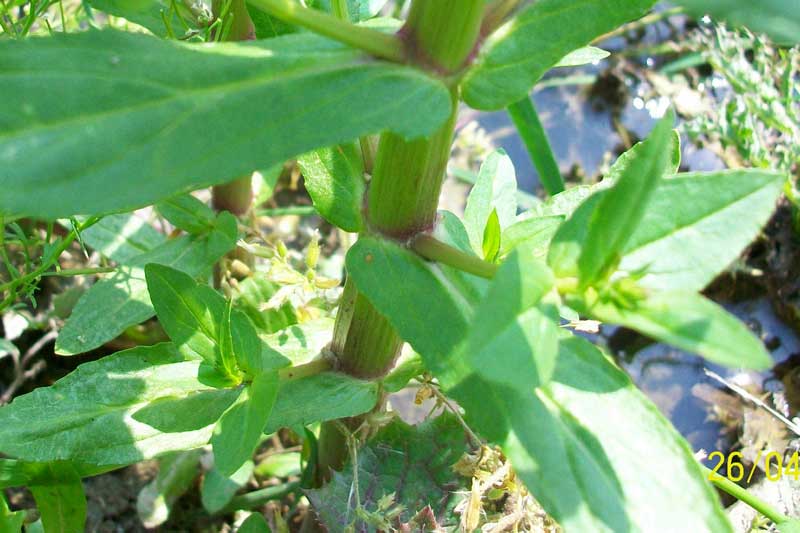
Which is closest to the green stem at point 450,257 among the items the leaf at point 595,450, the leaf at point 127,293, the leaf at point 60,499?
the leaf at point 595,450

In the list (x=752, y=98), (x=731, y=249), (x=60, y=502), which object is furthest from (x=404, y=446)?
(x=752, y=98)

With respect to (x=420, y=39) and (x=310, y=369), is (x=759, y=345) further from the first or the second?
(x=310, y=369)

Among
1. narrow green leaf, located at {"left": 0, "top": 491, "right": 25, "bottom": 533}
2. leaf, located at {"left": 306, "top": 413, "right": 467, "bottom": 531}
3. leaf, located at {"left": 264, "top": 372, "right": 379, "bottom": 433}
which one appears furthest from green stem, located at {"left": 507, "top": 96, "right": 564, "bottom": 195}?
narrow green leaf, located at {"left": 0, "top": 491, "right": 25, "bottom": 533}

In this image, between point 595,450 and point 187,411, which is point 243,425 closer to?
point 187,411

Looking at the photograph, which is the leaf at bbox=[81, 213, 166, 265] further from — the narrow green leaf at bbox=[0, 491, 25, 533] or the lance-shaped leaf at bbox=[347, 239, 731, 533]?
the lance-shaped leaf at bbox=[347, 239, 731, 533]

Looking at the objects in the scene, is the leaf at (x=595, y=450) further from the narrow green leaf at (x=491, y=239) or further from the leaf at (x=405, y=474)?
the leaf at (x=405, y=474)

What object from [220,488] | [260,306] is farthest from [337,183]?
[220,488]
